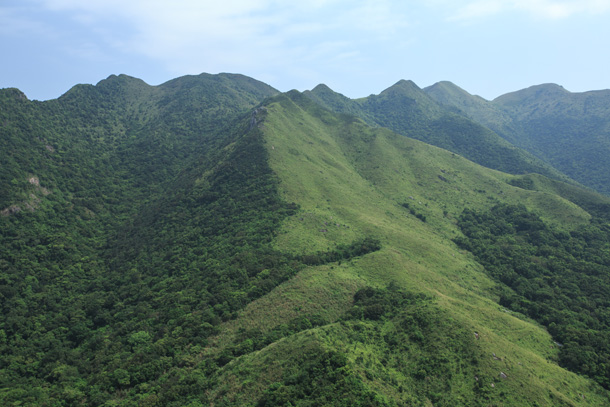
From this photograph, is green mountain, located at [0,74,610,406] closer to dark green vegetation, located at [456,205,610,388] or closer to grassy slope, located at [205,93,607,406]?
grassy slope, located at [205,93,607,406]

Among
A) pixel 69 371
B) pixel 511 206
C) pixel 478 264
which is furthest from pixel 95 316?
pixel 511 206

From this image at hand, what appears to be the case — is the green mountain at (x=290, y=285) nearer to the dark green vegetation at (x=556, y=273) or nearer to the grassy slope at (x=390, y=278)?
the grassy slope at (x=390, y=278)

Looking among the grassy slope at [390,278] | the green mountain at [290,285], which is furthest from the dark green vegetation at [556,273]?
the grassy slope at [390,278]

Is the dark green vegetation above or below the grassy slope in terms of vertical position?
below

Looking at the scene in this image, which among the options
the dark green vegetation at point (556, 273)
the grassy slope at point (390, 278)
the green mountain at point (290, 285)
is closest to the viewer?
the grassy slope at point (390, 278)

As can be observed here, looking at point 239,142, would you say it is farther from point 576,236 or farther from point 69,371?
point 576,236

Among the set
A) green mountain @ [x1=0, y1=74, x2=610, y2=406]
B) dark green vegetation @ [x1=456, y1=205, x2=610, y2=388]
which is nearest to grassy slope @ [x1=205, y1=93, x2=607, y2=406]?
green mountain @ [x1=0, y1=74, x2=610, y2=406]

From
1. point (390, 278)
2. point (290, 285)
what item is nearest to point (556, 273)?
point (390, 278)
